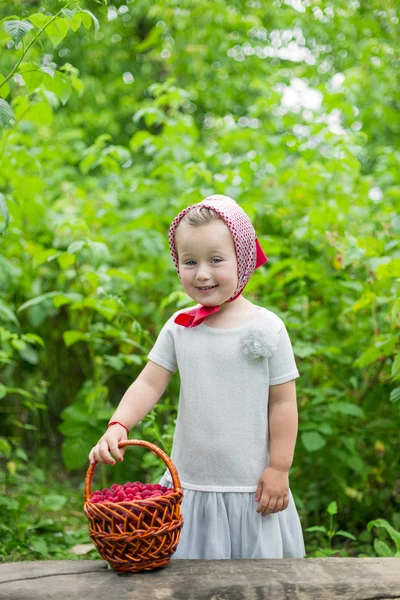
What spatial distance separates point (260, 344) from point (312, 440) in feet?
3.14

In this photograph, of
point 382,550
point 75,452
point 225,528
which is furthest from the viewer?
point 75,452

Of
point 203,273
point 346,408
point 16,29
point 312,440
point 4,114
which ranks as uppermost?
point 16,29

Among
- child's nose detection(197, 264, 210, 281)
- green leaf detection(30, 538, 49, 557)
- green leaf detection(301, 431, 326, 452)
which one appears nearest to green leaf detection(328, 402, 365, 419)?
green leaf detection(301, 431, 326, 452)

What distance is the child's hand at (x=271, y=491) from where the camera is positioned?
194 cm

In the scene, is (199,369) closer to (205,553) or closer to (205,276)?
(205,276)

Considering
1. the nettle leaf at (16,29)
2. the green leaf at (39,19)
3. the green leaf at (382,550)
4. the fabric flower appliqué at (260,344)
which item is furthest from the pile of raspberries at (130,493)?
the green leaf at (39,19)

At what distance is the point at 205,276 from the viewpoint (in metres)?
1.90

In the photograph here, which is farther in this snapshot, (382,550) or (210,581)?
(382,550)

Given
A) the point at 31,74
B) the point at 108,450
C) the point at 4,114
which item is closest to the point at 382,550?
the point at 108,450

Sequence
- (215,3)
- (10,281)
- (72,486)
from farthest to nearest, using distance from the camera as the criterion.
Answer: (215,3)
(72,486)
(10,281)

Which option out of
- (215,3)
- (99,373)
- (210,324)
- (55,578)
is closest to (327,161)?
(99,373)

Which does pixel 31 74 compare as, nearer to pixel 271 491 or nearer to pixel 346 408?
pixel 271 491

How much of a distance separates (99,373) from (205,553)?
1609 millimetres

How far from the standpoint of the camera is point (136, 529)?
165 centimetres
